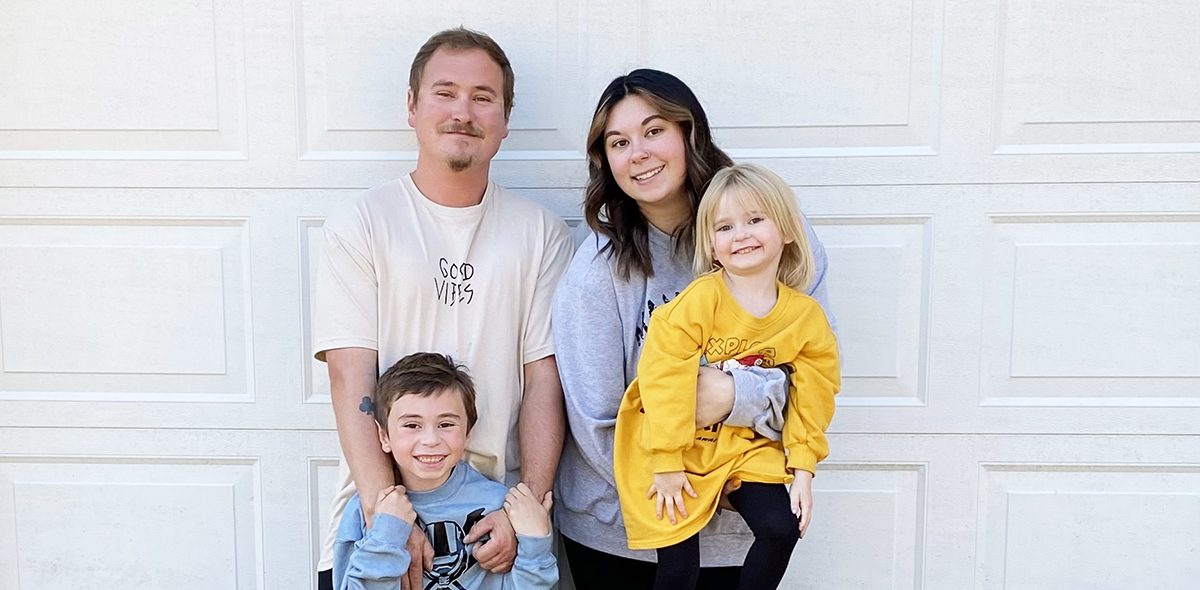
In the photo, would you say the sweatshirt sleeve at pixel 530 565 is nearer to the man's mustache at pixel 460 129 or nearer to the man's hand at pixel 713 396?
the man's hand at pixel 713 396

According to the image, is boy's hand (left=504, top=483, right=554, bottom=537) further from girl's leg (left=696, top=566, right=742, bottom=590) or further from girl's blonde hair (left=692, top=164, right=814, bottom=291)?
girl's blonde hair (left=692, top=164, right=814, bottom=291)

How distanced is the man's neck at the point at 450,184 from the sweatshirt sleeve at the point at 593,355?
350 mm

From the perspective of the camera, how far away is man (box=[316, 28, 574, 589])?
1879mm

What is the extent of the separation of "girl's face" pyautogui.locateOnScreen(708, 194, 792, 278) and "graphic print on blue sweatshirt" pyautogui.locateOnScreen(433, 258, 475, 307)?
2.05ft

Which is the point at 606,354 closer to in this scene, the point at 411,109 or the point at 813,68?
the point at 411,109

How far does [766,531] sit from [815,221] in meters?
0.97

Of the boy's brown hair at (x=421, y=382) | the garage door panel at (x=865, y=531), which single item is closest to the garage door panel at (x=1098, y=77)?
the garage door panel at (x=865, y=531)

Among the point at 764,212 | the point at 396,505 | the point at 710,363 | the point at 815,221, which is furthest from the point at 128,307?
the point at 815,221

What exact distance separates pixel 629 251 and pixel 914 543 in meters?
1.26

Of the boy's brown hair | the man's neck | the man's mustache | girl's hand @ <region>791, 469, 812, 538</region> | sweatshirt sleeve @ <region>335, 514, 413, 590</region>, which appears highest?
the man's mustache

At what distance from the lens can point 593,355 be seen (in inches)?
69.0

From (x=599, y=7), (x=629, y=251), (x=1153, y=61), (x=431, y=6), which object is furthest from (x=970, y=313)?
(x=431, y=6)

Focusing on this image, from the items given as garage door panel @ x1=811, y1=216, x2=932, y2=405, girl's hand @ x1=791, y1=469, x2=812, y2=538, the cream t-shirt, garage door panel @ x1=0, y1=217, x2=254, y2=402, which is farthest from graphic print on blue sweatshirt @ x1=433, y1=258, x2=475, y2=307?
garage door panel @ x1=811, y1=216, x2=932, y2=405

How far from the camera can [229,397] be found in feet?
7.69
